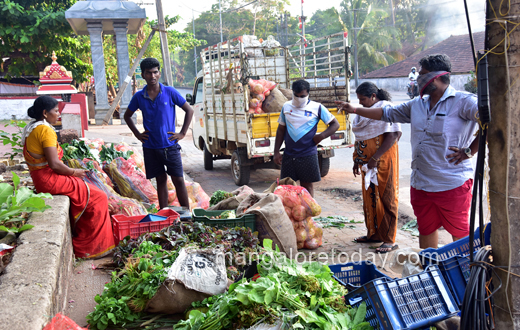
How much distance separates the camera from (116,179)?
5730 mm

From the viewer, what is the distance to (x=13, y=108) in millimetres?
17859

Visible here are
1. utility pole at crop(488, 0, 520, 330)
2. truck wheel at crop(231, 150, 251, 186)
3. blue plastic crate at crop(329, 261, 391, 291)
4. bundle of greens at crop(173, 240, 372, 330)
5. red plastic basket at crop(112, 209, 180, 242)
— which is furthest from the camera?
truck wheel at crop(231, 150, 251, 186)

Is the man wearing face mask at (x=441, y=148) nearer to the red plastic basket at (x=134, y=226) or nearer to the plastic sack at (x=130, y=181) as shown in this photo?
the red plastic basket at (x=134, y=226)

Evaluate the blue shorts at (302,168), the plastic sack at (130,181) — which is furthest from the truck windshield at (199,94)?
the blue shorts at (302,168)

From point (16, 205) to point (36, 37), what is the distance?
51.1 feet

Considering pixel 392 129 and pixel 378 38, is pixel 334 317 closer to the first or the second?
pixel 392 129

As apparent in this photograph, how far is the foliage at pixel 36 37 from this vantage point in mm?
15594

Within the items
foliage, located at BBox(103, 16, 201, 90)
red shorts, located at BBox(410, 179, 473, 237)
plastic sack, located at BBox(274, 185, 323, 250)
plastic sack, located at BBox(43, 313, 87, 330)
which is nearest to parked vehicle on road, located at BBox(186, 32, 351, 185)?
plastic sack, located at BBox(274, 185, 323, 250)

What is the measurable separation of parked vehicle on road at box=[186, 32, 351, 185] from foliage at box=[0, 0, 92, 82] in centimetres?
894

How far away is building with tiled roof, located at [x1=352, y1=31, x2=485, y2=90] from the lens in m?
26.9

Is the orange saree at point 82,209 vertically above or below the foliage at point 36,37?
below

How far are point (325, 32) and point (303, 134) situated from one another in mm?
52966

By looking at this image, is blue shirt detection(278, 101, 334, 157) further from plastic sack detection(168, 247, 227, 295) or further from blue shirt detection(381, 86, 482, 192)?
plastic sack detection(168, 247, 227, 295)

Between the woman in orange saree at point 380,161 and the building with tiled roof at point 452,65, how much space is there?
942 inches
